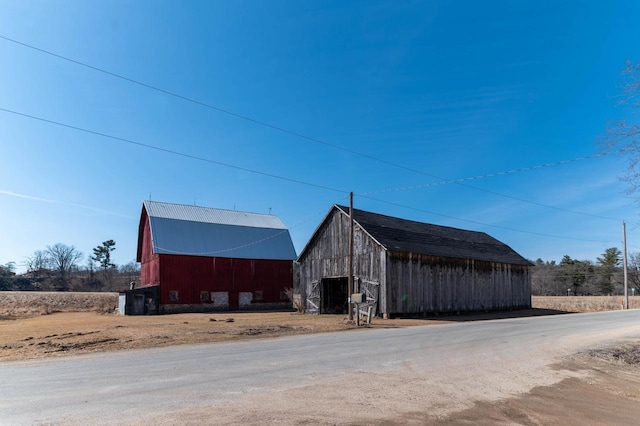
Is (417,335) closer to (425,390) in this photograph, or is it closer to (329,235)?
(425,390)

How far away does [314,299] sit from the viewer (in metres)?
38.1

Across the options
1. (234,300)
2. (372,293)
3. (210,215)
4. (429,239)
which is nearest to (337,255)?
(372,293)

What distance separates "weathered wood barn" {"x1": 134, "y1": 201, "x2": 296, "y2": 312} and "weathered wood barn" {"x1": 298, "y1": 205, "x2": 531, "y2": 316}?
1020 cm

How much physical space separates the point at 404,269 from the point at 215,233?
22.4 meters

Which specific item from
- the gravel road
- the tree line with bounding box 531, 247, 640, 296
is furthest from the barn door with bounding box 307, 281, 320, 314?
the tree line with bounding box 531, 247, 640, 296

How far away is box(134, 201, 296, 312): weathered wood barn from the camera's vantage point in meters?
43.2

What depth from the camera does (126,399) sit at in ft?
26.1

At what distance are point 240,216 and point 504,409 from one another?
154 ft

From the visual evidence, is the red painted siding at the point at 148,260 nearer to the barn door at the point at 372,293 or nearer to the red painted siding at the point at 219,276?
the red painted siding at the point at 219,276

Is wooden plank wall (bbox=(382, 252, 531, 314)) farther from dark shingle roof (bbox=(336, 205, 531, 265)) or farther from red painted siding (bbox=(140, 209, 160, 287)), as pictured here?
red painted siding (bbox=(140, 209, 160, 287))

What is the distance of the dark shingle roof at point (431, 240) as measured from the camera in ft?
111

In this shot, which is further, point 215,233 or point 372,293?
point 215,233

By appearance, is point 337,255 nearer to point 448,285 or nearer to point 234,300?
point 448,285

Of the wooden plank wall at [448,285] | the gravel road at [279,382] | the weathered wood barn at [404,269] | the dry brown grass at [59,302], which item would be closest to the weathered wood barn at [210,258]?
the dry brown grass at [59,302]
